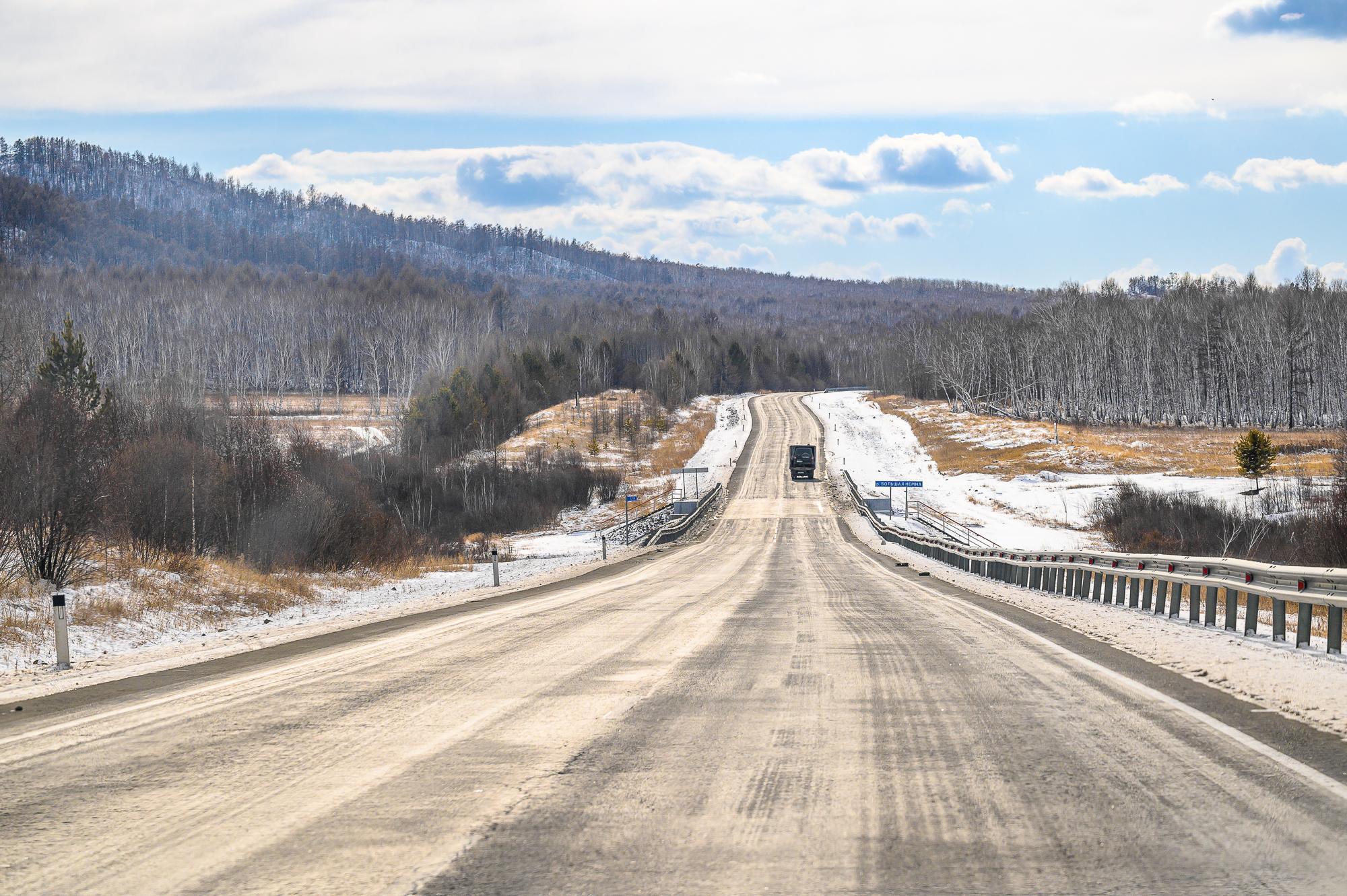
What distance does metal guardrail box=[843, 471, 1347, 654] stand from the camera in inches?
461

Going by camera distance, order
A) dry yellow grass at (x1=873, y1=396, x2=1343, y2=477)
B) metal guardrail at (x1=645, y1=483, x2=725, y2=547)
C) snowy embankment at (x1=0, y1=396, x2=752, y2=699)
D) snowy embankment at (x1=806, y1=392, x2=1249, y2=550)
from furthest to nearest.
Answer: dry yellow grass at (x1=873, y1=396, x2=1343, y2=477), snowy embankment at (x1=806, y1=392, x2=1249, y2=550), metal guardrail at (x1=645, y1=483, x2=725, y2=547), snowy embankment at (x1=0, y1=396, x2=752, y2=699)

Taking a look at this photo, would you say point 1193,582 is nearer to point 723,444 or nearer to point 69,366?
point 69,366

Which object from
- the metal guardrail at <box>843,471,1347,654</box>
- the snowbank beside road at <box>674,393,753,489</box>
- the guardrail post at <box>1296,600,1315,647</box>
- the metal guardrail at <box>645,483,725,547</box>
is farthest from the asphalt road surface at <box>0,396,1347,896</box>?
the snowbank beside road at <box>674,393,753,489</box>

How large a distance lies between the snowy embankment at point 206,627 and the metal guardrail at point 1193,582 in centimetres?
1267

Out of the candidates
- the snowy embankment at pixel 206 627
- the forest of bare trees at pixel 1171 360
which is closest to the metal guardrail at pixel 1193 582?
the snowy embankment at pixel 206 627

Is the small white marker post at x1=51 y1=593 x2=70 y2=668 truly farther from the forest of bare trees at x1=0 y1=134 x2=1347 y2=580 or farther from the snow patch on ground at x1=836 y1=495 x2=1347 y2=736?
the snow patch on ground at x1=836 y1=495 x2=1347 y2=736

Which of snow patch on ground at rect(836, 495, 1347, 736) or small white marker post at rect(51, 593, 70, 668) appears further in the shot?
small white marker post at rect(51, 593, 70, 668)

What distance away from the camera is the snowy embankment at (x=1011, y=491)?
63.2 metres

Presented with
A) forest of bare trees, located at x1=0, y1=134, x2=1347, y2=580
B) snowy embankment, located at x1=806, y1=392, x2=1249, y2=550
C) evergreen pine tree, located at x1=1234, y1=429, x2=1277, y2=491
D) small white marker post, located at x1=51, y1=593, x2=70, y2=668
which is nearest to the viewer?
small white marker post, located at x1=51, y1=593, x2=70, y2=668

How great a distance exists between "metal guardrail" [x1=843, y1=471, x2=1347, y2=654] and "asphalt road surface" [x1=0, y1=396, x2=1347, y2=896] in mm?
2431

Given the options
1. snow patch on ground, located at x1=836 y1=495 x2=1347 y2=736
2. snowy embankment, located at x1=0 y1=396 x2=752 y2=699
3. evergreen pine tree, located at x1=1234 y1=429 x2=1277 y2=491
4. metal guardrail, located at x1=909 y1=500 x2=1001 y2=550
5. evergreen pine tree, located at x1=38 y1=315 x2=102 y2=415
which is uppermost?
evergreen pine tree, located at x1=38 y1=315 x2=102 y2=415

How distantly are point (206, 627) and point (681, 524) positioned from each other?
4077cm

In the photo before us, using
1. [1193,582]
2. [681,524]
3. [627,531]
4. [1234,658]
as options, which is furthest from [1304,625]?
[681,524]

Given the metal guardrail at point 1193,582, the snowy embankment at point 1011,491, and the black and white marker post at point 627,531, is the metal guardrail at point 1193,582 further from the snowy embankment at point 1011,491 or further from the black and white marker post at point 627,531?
the snowy embankment at point 1011,491
